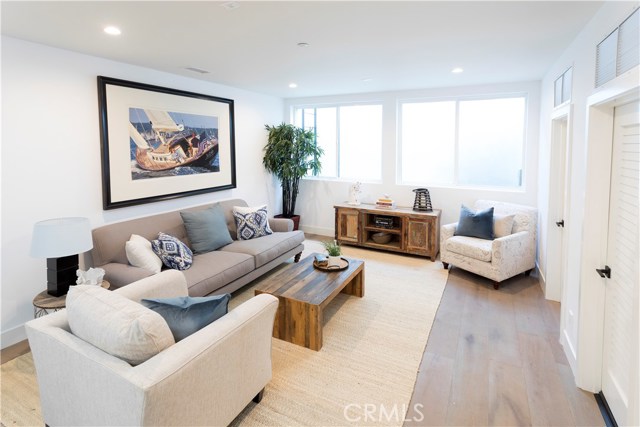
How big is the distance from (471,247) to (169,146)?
12.5 feet

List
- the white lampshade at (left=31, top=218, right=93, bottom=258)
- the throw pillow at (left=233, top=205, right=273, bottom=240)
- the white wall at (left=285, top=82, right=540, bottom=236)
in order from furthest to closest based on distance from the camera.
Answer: the white wall at (left=285, top=82, right=540, bottom=236)
the throw pillow at (left=233, top=205, right=273, bottom=240)
the white lampshade at (left=31, top=218, right=93, bottom=258)

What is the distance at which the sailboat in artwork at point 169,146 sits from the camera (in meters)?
3.95

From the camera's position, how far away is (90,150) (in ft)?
11.4

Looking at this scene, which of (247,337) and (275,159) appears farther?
(275,159)

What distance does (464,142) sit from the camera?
A: 538cm

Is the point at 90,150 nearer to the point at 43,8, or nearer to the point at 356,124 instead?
the point at 43,8

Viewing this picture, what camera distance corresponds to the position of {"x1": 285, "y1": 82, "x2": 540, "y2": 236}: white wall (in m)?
4.80

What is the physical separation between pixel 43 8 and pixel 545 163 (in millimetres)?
4805

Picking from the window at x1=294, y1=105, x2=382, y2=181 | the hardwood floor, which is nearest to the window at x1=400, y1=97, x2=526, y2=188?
the window at x1=294, y1=105, x2=382, y2=181

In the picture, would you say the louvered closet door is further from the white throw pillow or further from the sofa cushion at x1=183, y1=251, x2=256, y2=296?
the white throw pillow

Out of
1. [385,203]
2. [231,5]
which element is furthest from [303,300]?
[385,203]

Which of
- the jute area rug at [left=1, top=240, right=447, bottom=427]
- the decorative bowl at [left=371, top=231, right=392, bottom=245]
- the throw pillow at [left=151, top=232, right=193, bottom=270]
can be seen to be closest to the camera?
the jute area rug at [left=1, top=240, right=447, bottom=427]

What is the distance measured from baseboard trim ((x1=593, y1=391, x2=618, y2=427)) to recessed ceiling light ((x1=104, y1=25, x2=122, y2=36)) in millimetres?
4183

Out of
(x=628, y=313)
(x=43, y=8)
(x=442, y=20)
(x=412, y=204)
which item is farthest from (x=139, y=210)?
(x=628, y=313)
